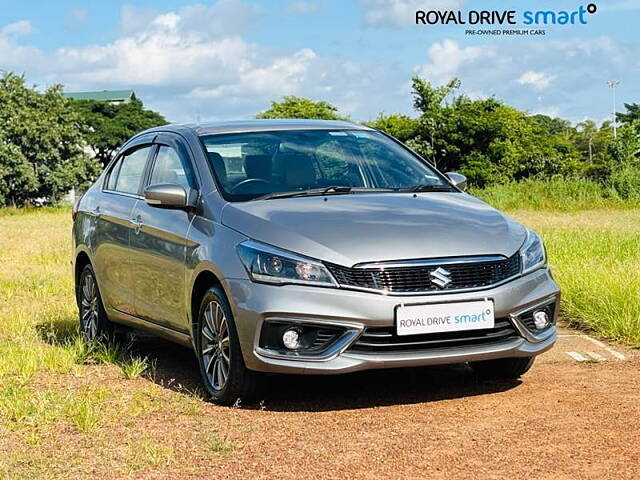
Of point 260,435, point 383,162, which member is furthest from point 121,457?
point 383,162

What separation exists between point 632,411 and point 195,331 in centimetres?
254

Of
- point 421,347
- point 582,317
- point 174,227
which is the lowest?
point 582,317

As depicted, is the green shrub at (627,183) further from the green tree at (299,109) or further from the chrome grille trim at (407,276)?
the green tree at (299,109)

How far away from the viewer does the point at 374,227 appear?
20.8 feet

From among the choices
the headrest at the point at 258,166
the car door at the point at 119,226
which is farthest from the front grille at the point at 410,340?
the car door at the point at 119,226

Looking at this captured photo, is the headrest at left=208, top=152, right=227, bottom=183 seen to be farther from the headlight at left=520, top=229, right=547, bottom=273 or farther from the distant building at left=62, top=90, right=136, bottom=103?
the distant building at left=62, top=90, right=136, bottom=103

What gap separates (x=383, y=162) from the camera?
7.74m

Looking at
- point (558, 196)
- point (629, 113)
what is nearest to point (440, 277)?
point (558, 196)

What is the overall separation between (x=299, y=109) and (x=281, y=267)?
250ft

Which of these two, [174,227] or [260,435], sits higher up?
[174,227]

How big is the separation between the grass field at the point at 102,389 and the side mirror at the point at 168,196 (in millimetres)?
1129

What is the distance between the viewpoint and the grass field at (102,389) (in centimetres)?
540

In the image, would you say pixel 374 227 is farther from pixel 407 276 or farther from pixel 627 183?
pixel 627 183

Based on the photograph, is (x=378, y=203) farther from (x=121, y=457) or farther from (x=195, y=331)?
(x=121, y=457)
